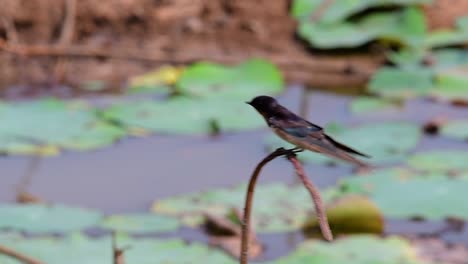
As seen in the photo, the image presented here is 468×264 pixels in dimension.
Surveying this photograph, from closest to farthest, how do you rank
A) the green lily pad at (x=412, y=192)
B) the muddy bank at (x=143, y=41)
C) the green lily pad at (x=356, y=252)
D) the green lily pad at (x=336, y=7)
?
the green lily pad at (x=356, y=252)
the green lily pad at (x=412, y=192)
the muddy bank at (x=143, y=41)
the green lily pad at (x=336, y=7)

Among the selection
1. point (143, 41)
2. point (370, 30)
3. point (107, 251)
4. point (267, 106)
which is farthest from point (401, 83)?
point (267, 106)

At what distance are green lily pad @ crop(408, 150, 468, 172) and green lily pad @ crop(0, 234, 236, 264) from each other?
3.15ft

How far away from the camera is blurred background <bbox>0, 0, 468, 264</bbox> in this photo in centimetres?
302

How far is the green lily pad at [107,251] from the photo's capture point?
273cm

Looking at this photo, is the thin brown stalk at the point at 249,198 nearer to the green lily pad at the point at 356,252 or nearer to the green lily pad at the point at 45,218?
the green lily pad at the point at 356,252

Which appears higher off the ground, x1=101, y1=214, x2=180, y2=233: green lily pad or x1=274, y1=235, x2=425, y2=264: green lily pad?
x1=101, y1=214, x2=180, y2=233: green lily pad

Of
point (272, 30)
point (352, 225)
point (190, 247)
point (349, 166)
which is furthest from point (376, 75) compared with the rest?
point (190, 247)

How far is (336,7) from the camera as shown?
5.09 m

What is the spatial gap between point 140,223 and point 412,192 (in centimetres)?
82

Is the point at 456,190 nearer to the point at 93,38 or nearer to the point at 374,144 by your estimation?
the point at 374,144

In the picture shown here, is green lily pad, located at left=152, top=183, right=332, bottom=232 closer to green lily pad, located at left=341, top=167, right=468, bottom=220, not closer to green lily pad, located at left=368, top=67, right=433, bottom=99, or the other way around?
green lily pad, located at left=341, top=167, right=468, bottom=220

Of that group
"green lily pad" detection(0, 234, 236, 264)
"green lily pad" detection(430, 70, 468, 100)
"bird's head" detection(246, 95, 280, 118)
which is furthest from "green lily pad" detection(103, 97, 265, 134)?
"bird's head" detection(246, 95, 280, 118)

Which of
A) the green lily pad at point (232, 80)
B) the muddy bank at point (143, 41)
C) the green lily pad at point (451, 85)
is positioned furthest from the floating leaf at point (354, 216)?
the muddy bank at point (143, 41)

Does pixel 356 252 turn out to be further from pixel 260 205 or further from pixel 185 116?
pixel 185 116
